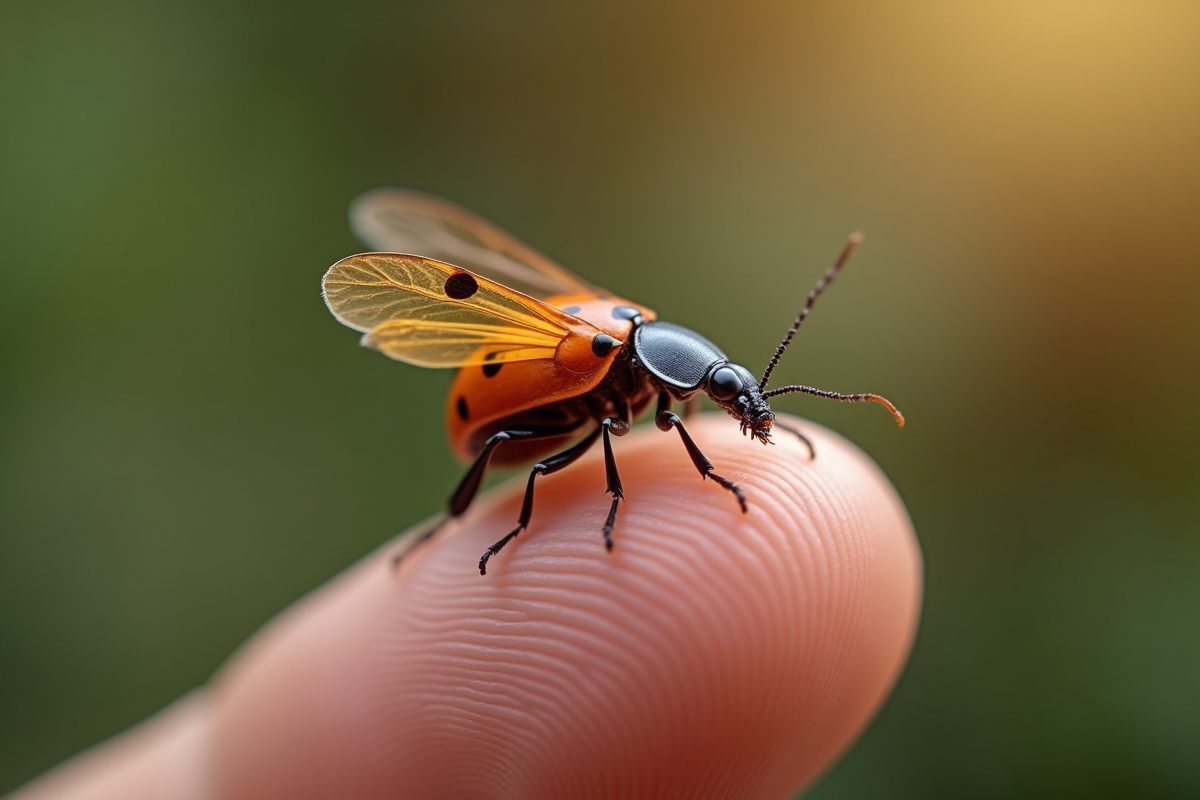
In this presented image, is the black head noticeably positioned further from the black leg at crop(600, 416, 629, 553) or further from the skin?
the black leg at crop(600, 416, 629, 553)

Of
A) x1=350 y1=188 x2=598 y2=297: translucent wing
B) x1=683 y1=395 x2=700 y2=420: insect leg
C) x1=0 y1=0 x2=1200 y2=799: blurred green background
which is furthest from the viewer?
x1=0 y1=0 x2=1200 y2=799: blurred green background

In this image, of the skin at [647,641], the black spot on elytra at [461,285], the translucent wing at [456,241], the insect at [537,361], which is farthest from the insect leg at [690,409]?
the black spot on elytra at [461,285]

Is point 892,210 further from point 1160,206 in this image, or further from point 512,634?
point 512,634

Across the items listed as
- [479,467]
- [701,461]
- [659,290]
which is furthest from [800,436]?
[659,290]

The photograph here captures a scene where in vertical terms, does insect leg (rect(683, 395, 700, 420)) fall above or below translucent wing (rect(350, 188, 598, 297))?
below

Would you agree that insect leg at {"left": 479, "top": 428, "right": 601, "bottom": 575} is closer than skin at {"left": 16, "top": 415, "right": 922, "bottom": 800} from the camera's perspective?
No

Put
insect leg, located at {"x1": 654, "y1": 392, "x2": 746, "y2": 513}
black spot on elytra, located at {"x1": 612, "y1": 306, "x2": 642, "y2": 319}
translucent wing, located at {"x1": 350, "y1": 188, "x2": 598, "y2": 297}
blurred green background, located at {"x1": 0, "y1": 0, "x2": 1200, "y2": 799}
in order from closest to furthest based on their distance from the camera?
insect leg, located at {"x1": 654, "y1": 392, "x2": 746, "y2": 513}, black spot on elytra, located at {"x1": 612, "y1": 306, "x2": 642, "y2": 319}, translucent wing, located at {"x1": 350, "y1": 188, "x2": 598, "y2": 297}, blurred green background, located at {"x1": 0, "y1": 0, "x2": 1200, "y2": 799}

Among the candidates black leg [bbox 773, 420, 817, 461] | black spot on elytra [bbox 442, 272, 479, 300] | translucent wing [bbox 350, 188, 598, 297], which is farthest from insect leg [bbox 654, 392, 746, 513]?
translucent wing [bbox 350, 188, 598, 297]

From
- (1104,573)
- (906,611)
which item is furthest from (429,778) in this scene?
(1104,573)
